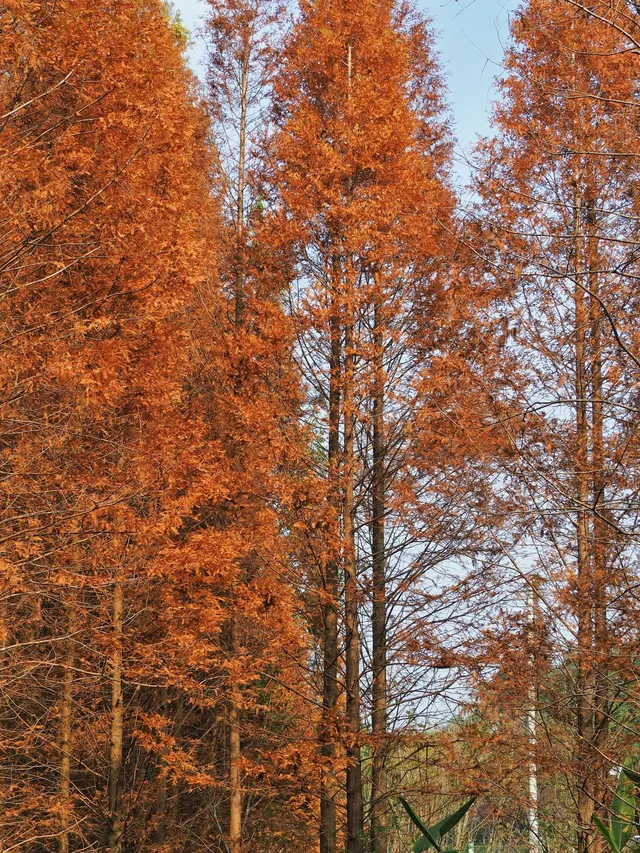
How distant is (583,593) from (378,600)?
2.32 metres

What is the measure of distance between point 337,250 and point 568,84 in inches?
116

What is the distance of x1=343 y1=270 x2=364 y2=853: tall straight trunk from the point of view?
8.77 metres

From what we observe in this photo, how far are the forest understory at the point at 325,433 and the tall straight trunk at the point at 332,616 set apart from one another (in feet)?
0.13

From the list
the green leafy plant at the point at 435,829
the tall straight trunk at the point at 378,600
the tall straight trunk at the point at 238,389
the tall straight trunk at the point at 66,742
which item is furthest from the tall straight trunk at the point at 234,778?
the green leafy plant at the point at 435,829

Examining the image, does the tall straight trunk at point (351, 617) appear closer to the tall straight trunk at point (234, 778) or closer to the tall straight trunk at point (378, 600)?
the tall straight trunk at point (378, 600)

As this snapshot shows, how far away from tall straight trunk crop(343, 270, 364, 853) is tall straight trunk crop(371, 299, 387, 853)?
253mm

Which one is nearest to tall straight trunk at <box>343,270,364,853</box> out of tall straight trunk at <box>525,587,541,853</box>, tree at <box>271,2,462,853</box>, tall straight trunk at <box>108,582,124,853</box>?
tree at <box>271,2,462,853</box>

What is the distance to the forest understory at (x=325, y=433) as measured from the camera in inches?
301

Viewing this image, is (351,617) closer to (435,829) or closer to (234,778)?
(234,778)

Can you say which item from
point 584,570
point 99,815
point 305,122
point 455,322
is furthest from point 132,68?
point 99,815

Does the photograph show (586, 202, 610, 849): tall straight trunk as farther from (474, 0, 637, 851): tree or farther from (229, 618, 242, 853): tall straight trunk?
(229, 618, 242, 853): tall straight trunk

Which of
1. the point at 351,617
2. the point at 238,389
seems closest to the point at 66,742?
the point at 351,617

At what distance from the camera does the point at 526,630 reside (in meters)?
8.24

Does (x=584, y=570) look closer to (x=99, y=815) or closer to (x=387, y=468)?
(x=387, y=468)
